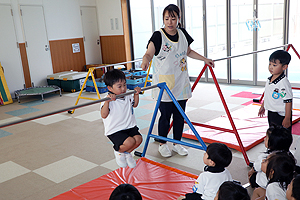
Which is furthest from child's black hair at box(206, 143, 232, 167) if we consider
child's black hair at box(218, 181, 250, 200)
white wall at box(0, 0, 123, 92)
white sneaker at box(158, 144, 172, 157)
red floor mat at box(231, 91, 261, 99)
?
white wall at box(0, 0, 123, 92)

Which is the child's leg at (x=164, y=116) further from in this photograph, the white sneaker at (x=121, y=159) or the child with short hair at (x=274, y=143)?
the child with short hair at (x=274, y=143)

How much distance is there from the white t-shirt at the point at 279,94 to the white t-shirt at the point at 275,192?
3.81ft

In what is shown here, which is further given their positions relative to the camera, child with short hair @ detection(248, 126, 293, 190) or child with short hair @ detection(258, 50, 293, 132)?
child with short hair @ detection(258, 50, 293, 132)

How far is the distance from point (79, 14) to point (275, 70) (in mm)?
6960

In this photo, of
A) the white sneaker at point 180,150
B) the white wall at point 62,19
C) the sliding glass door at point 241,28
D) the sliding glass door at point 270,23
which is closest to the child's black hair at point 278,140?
the white sneaker at point 180,150

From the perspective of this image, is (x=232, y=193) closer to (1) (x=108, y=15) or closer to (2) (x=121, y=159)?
→ (2) (x=121, y=159)

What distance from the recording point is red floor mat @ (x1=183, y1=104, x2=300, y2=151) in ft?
11.1

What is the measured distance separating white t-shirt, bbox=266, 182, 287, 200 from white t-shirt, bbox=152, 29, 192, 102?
158 cm

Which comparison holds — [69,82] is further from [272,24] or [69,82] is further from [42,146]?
[272,24]

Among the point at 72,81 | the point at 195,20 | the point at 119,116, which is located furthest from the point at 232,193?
the point at 195,20

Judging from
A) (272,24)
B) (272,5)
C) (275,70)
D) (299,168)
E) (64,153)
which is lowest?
(64,153)

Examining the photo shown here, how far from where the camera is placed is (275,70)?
2.69m

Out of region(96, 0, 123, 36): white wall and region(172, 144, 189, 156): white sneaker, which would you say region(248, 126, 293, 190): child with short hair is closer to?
region(172, 144, 189, 156): white sneaker

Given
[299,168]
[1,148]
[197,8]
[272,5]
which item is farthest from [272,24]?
[1,148]
